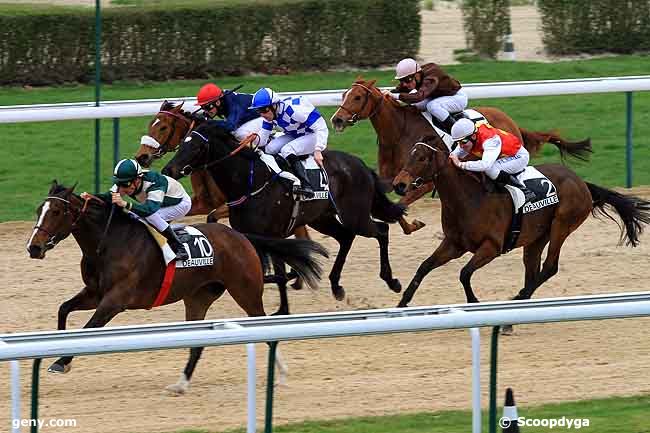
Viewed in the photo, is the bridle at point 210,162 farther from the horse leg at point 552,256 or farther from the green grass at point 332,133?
the green grass at point 332,133

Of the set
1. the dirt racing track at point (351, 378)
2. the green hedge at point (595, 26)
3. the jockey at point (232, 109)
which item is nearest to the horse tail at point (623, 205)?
the jockey at point (232, 109)

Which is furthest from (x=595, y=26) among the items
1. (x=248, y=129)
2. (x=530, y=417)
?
(x=530, y=417)

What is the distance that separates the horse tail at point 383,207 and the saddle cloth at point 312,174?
0.47m

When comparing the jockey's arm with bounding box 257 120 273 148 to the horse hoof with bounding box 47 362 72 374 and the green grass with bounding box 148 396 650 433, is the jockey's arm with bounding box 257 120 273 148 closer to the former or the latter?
the horse hoof with bounding box 47 362 72 374

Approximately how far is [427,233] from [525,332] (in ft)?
15.6

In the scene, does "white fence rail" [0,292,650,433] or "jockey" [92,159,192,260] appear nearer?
"white fence rail" [0,292,650,433]

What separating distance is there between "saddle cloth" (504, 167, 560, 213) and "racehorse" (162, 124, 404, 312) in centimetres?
111

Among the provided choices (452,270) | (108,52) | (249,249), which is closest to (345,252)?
(452,270)

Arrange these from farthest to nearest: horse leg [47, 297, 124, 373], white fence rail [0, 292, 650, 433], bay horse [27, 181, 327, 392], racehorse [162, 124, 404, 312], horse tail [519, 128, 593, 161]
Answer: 1. horse tail [519, 128, 593, 161]
2. racehorse [162, 124, 404, 312]
3. bay horse [27, 181, 327, 392]
4. horse leg [47, 297, 124, 373]
5. white fence rail [0, 292, 650, 433]

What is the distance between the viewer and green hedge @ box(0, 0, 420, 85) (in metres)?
14.1

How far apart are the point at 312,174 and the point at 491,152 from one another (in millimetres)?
1263

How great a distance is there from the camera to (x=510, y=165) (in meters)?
8.87

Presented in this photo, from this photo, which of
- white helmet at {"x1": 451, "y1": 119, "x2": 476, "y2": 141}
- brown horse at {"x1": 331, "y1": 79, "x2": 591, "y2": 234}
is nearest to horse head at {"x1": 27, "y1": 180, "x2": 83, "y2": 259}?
white helmet at {"x1": 451, "y1": 119, "x2": 476, "y2": 141}

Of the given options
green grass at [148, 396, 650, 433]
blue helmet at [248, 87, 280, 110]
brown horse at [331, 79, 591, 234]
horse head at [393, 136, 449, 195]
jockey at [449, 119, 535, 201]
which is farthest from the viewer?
brown horse at [331, 79, 591, 234]
